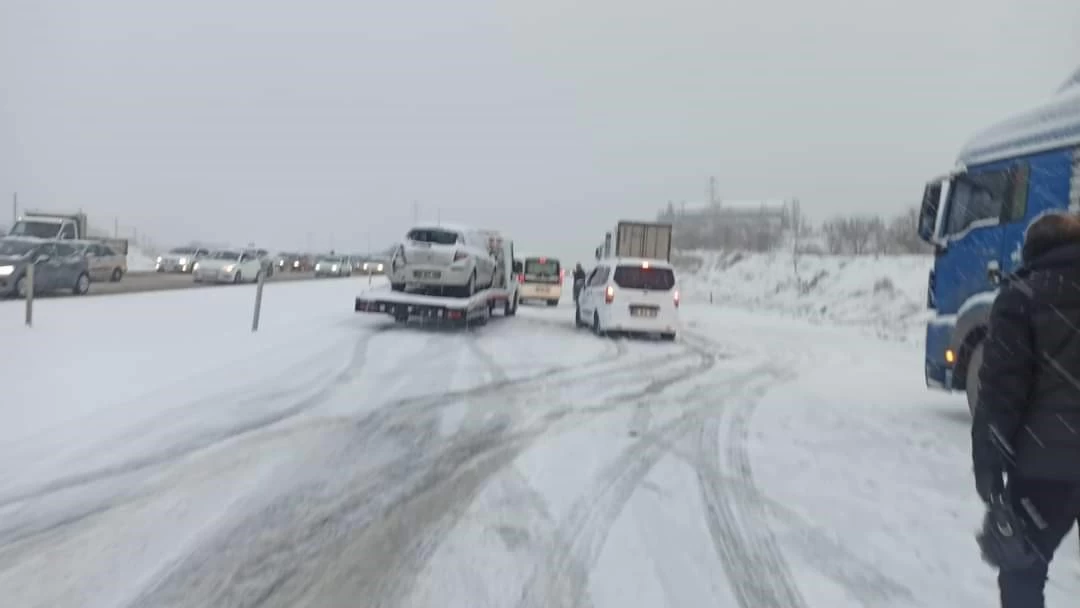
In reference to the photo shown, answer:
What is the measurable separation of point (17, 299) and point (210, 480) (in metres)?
18.2

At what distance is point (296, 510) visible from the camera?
5520 mm

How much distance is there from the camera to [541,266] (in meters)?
33.5

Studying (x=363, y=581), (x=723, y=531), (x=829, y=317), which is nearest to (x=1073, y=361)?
(x=723, y=531)

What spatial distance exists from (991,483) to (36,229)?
→ 30.3 metres

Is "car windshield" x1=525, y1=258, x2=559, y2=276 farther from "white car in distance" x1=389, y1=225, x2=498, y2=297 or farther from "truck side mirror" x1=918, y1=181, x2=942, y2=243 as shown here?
"truck side mirror" x1=918, y1=181, x2=942, y2=243

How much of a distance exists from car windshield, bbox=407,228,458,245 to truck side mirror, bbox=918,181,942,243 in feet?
33.5

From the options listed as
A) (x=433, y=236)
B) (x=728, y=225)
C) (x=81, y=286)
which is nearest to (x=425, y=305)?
(x=433, y=236)

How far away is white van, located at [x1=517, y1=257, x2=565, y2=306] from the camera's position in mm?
33469

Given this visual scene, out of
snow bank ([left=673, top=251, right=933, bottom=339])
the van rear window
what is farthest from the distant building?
the van rear window

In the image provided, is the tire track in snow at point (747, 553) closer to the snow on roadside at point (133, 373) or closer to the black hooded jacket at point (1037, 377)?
the black hooded jacket at point (1037, 377)

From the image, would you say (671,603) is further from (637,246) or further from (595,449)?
(637,246)

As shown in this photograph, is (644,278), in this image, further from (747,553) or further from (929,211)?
(747,553)

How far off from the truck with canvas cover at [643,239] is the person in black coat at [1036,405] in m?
26.7

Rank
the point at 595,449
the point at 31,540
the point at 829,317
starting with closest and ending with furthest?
the point at 31,540
the point at 595,449
the point at 829,317
